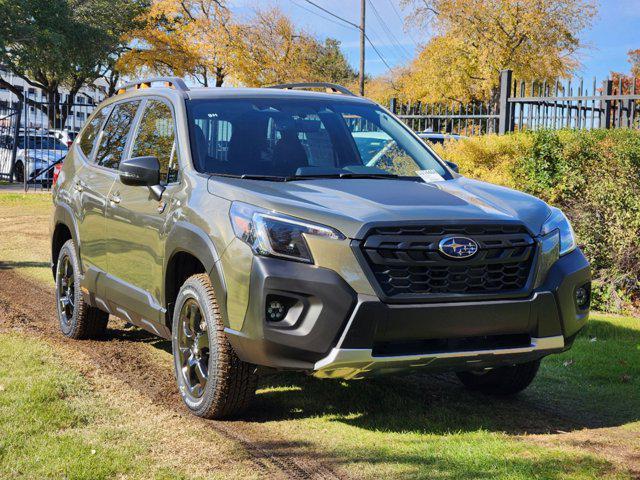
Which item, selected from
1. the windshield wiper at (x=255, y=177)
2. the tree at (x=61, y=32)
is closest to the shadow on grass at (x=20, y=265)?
the windshield wiper at (x=255, y=177)

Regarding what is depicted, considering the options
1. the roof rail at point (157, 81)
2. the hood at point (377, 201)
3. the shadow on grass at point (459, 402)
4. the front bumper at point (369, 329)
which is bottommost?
the shadow on grass at point (459, 402)

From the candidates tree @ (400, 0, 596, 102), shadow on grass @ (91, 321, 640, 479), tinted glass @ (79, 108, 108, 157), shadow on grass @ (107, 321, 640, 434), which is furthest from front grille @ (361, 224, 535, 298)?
tree @ (400, 0, 596, 102)

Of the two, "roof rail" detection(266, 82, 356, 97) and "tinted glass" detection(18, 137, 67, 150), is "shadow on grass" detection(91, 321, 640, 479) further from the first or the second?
"tinted glass" detection(18, 137, 67, 150)

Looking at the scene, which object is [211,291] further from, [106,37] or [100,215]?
[106,37]

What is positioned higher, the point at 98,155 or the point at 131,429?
the point at 98,155

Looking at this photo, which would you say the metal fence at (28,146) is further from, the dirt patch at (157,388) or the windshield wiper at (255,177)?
the windshield wiper at (255,177)

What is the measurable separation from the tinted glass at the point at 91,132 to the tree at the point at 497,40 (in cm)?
3491

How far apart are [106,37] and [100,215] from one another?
45.4m

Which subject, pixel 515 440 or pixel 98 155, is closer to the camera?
pixel 515 440

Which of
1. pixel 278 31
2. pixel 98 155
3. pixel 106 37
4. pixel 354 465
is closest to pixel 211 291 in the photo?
pixel 354 465

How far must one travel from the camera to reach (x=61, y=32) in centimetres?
4647

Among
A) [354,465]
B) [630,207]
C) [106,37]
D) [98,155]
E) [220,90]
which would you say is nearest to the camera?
[354,465]

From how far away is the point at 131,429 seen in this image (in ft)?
16.0

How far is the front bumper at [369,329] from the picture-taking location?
14.3 ft
